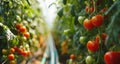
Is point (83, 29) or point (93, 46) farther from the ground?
point (83, 29)

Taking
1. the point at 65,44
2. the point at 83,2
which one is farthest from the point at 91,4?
the point at 65,44

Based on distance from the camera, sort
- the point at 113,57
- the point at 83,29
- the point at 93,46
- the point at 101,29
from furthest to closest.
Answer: the point at 83,29 → the point at 101,29 → the point at 93,46 → the point at 113,57

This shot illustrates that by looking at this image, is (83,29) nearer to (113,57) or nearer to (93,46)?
(93,46)

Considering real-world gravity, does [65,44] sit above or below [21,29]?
above

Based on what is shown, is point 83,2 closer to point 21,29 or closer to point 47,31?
point 21,29

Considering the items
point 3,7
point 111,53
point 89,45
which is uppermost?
point 3,7

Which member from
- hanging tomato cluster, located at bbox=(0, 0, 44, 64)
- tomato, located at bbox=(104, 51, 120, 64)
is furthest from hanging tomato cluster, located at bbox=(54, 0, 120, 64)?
hanging tomato cluster, located at bbox=(0, 0, 44, 64)

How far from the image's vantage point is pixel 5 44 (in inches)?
140

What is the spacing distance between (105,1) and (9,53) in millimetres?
1411

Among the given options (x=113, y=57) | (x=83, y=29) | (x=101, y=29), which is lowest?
(x=113, y=57)

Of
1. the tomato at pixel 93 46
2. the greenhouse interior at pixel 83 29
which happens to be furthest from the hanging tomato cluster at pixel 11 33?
the tomato at pixel 93 46

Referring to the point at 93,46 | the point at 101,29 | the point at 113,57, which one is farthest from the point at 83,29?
the point at 113,57

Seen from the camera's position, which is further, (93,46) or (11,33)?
(11,33)

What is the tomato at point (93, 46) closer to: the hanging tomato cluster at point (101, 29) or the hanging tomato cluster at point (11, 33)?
the hanging tomato cluster at point (101, 29)
